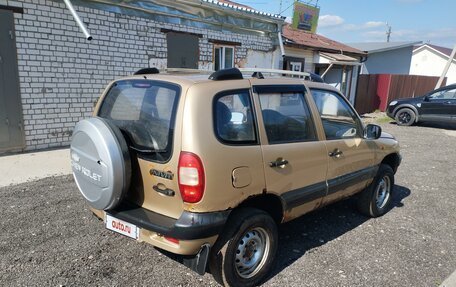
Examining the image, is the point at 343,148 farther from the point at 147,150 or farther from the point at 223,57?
the point at 223,57

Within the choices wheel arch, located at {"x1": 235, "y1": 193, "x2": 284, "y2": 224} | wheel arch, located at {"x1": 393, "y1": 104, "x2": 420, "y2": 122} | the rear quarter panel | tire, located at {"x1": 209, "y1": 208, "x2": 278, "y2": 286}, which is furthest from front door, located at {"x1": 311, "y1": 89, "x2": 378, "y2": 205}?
wheel arch, located at {"x1": 393, "y1": 104, "x2": 420, "y2": 122}

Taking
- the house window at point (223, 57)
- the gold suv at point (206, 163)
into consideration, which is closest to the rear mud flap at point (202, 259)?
the gold suv at point (206, 163)

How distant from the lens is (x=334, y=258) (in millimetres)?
3521

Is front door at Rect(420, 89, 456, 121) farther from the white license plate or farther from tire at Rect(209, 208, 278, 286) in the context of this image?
the white license plate

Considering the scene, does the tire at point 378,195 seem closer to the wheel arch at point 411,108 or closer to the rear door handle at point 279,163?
the rear door handle at point 279,163

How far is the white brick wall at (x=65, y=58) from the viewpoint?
679cm

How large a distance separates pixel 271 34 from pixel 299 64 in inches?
112

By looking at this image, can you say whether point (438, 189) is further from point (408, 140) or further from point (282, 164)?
point (408, 140)

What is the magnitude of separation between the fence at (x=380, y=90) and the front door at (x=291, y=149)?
49.8ft

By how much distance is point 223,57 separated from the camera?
1067cm

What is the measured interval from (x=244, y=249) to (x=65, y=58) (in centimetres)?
610

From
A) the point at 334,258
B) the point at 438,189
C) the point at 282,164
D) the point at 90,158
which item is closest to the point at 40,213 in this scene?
the point at 90,158

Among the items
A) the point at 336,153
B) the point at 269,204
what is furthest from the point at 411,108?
the point at 269,204

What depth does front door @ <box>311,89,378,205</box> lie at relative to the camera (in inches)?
144
